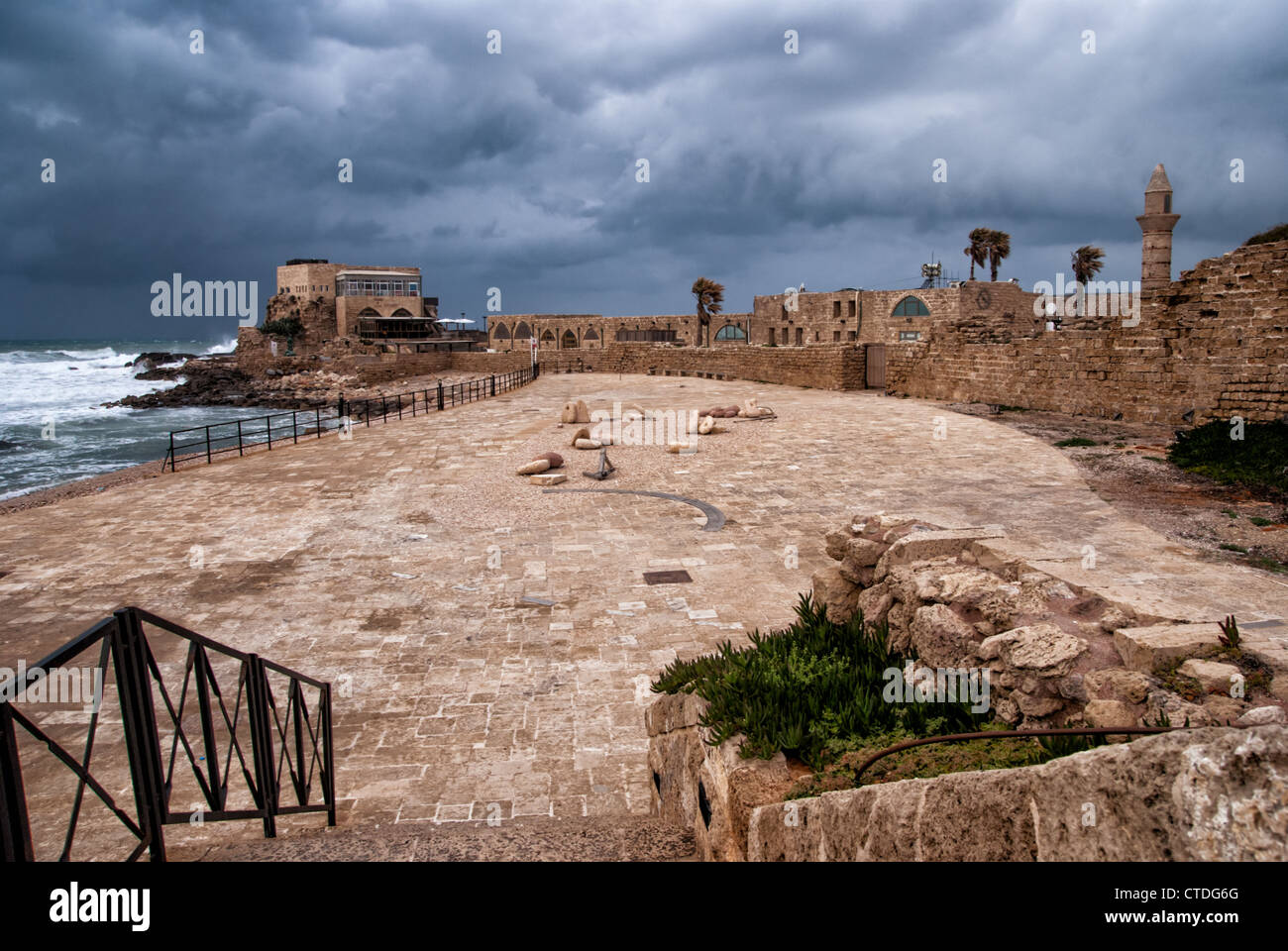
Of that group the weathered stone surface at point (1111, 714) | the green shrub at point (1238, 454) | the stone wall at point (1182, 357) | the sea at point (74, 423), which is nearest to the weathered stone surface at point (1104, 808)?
the weathered stone surface at point (1111, 714)

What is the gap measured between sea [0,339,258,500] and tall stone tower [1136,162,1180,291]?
3131 cm

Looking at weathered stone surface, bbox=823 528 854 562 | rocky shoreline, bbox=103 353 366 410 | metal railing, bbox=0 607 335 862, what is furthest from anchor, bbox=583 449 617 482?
rocky shoreline, bbox=103 353 366 410

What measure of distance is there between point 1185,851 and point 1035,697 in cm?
184

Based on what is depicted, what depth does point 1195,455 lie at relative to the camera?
13219 mm

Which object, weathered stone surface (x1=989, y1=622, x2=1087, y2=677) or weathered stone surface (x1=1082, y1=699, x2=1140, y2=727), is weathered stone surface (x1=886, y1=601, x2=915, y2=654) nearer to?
weathered stone surface (x1=989, y1=622, x2=1087, y2=677)

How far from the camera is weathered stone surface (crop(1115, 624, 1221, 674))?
365cm

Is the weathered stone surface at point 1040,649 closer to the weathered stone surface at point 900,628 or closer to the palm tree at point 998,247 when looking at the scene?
the weathered stone surface at point 900,628

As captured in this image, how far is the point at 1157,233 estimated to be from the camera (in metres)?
23.5

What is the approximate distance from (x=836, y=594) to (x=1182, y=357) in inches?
605

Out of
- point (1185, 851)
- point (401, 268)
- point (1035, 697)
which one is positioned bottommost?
point (1035, 697)

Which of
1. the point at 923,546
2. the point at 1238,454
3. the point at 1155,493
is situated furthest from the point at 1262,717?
the point at 1238,454

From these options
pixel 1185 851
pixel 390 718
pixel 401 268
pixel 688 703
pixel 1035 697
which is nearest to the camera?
pixel 1185 851
